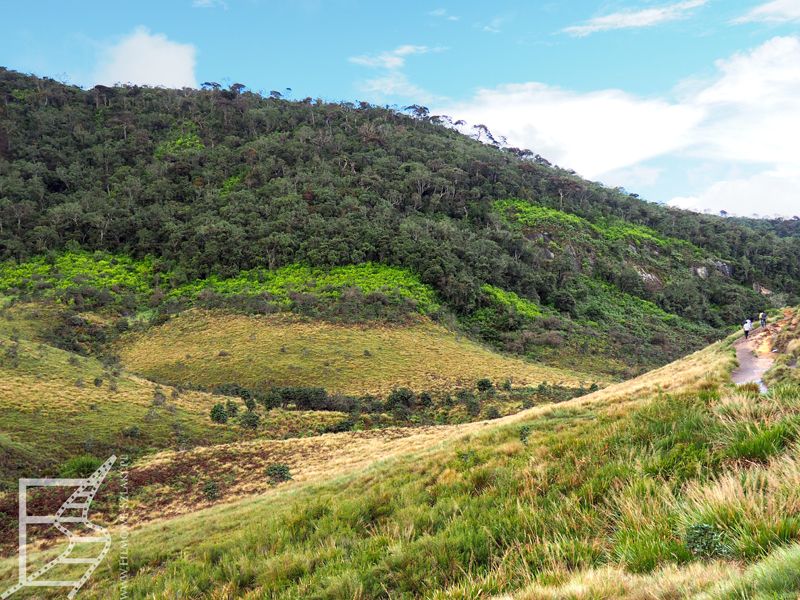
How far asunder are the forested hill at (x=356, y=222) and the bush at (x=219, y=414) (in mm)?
23646

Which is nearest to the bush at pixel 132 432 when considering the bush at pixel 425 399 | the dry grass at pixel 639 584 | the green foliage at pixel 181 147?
the bush at pixel 425 399

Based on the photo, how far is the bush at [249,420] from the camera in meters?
28.6

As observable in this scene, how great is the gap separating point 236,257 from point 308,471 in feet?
165

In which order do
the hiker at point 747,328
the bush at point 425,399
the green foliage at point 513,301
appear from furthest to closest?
the green foliage at point 513,301
the bush at point 425,399
the hiker at point 747,328

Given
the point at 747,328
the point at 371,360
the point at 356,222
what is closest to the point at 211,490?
the point at 747,328

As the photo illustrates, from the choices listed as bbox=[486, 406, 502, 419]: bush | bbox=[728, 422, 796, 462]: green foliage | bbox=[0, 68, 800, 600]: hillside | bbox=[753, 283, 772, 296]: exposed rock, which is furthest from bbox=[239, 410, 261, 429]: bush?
bbox=[753, 283, 772, 296]: exposed rock

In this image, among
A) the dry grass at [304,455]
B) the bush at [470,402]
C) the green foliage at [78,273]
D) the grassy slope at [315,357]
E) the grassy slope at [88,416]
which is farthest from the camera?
the green foliage at [78,273]

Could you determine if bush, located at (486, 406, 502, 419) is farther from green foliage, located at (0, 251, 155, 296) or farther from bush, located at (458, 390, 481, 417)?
green foliage, located at (0, 251, 155, 296)

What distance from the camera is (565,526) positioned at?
4.44 m

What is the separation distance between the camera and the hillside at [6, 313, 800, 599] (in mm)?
3156

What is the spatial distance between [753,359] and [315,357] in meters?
34.1

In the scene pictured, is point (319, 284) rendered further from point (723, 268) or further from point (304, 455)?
point (723, 268)

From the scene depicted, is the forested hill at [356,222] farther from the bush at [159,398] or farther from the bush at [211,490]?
the bush at [211,490]

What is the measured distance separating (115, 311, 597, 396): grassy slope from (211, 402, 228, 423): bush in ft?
31.8
